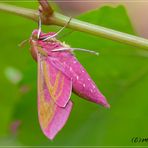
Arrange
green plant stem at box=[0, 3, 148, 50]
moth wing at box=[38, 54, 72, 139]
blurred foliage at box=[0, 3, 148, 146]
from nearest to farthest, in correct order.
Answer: green plant stem at box=[0, 3, 148, 50], moth wing at box=[38, 54, 72, 139], blurred foliage at box=[0, 3, 148, 146]

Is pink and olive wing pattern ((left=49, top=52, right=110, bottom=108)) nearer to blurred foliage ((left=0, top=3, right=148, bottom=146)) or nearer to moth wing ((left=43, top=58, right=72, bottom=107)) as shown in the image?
moth wing ((left=43, top=58, right=72, bottom=107))

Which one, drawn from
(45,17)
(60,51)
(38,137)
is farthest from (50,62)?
(38,137)

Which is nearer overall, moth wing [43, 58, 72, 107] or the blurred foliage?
moth wing [43, 58, 72, 107]

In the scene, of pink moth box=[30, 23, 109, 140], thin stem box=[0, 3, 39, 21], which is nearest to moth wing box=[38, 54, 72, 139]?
pink moth box=[30, 23, 109, 140]

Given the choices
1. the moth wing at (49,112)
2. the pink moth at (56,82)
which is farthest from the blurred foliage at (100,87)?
the moth wing at (49,112)

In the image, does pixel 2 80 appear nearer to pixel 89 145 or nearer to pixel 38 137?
pixel 38 137

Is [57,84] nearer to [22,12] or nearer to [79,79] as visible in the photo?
[79,79]
